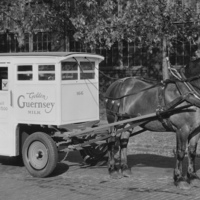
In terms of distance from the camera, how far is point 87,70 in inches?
410

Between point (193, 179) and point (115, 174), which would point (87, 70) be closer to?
point (115, 174)

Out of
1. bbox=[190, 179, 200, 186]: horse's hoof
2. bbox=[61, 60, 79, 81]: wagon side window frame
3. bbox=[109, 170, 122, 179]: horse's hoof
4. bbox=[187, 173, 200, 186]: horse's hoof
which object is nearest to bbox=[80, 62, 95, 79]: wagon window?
bbox=[61, 60, 79, 81]: wagon side window frame

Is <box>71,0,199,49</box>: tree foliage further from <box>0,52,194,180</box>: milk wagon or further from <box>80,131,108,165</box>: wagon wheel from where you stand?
<box>80,131,108,165</box>: wagon wheel

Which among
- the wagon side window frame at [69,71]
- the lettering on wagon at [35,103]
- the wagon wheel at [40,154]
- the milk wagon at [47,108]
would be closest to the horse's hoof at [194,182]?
the milk wagon at [47,108]

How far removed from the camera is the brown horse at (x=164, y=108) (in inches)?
337

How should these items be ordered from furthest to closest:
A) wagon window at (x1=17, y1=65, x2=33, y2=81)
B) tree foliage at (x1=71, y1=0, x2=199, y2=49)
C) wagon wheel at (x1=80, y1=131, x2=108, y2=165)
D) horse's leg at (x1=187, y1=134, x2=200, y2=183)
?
tree foliage at (x1=71, y1=0, x2=199, y2=49) → wagon wheel at (x1=80, y1=131, x2=108, y2=165) → wagon window at (x1=17, y1=65, x2=33, y2=81) → horse's leg at (x1=187, y1=134, x2=200, y2=183)

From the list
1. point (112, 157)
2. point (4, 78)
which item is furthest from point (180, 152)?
point (4, 78)

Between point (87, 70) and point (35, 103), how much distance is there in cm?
132

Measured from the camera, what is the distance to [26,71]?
9.95 m

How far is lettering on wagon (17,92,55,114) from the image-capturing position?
9625 mm

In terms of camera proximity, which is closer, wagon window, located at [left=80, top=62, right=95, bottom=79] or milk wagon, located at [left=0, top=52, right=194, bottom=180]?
milk wagon, located at [left=0, top=52, right=194, bottom=180]

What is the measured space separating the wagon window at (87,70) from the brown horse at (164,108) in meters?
0.60

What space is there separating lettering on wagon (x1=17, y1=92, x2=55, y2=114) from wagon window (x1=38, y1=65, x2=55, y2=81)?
33 centimetres

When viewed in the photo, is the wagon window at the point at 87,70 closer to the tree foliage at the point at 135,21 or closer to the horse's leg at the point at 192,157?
the horse's leg at the point at 192,157
